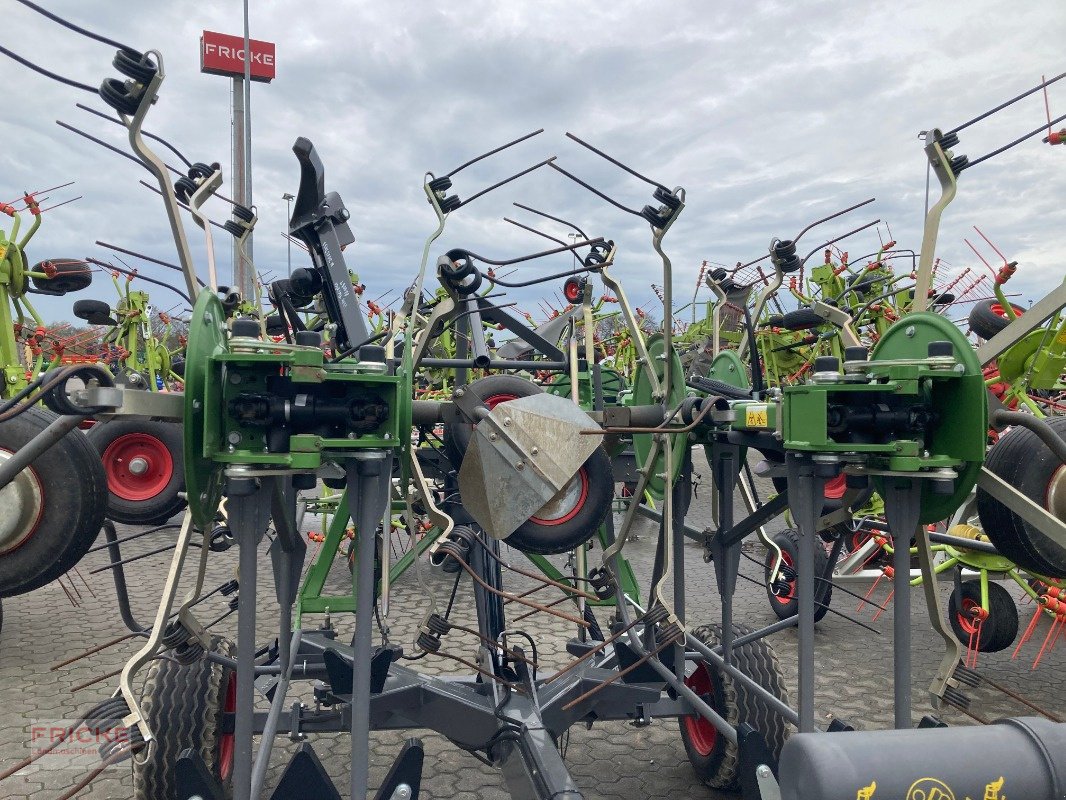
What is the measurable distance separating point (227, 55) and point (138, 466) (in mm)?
21432

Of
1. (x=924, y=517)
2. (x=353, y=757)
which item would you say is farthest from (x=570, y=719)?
(x=924, y=517)

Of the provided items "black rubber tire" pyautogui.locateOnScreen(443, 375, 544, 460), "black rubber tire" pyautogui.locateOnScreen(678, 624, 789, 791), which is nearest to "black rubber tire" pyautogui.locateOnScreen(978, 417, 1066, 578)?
"black rubber tire" pyautogui.locateOnScreen(678, 624, 789, 791)

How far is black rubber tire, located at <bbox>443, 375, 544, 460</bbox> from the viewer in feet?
9.57

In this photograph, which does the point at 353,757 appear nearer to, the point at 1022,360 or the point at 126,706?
the point at 126,706

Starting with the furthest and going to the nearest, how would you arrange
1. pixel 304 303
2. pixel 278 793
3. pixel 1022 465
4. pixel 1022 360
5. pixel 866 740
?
pixel 1022 360, pixel 304 303, pixel 1022 465, pixel 278 793, pixel 866 740

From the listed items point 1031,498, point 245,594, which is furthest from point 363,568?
point 1031,498

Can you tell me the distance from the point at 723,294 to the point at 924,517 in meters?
1.81

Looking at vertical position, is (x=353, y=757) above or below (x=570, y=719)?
above

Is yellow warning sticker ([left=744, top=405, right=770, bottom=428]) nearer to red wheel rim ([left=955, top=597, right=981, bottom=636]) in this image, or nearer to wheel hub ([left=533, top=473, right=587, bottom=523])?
wheel hub ([left=533, top=473, right=587, bottom=523])

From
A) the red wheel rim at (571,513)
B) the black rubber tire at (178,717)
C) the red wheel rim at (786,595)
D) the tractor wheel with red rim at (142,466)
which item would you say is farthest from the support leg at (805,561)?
the tractor wheel with red rim at (142,466)

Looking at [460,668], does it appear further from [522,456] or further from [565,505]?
[522,456]

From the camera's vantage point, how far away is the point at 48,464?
2076 millimetres

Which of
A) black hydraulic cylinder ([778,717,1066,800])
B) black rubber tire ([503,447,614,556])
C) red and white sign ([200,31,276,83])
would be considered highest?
red and white sign ([200,31,276,83])

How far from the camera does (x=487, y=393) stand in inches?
116
